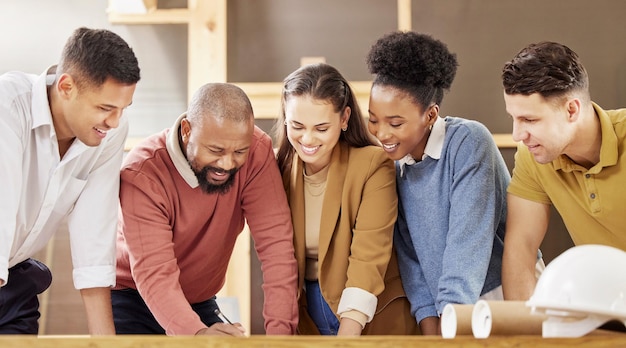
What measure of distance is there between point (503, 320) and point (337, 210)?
736 millimetres

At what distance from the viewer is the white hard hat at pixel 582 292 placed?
113cm

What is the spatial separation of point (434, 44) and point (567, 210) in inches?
20.7

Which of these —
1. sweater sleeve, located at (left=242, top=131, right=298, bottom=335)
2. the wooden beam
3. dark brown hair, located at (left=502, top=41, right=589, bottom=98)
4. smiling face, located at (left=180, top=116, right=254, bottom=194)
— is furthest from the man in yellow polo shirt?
the wooden beam

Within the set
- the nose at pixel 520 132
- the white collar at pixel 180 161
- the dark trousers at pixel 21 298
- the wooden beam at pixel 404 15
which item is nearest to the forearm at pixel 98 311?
Result: the dark trousers at pixel 21 298

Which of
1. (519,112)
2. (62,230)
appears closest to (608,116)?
(519,112)

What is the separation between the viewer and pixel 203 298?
83.2 inches

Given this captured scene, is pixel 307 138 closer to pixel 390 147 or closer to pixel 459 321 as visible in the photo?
pixel 390 147

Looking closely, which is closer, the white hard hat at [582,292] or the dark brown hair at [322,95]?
the white hard hat at [582,292]

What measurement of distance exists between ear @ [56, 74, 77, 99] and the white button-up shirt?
0.04 meters

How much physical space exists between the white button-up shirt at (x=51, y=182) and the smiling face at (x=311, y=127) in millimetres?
422

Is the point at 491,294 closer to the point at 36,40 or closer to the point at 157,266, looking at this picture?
the point at 157,266

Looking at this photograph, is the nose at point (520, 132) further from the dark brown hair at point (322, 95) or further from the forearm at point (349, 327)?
the forearm at point (349, 327)

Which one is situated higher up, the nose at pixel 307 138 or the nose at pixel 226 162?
the nose at pixel 307 138

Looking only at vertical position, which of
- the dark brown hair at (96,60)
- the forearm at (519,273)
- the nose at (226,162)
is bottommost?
the forearm at (519,273)
